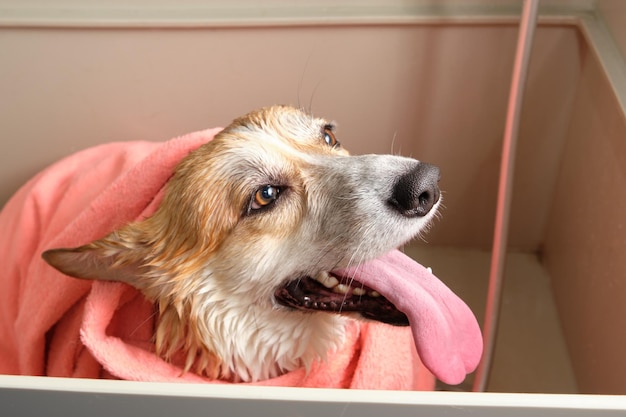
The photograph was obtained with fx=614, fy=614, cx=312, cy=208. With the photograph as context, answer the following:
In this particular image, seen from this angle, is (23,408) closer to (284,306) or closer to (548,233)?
(284,306)

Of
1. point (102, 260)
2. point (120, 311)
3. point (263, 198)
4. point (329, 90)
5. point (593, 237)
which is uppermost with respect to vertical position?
point (329, 90)

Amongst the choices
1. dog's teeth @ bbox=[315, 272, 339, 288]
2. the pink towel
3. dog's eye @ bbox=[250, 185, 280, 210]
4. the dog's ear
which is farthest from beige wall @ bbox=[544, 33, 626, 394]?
the dog's ear

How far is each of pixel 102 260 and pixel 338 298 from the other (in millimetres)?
430

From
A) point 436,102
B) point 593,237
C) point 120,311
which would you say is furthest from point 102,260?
A: point 593,237

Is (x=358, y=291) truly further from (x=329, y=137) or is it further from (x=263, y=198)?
(x=329, y=137)

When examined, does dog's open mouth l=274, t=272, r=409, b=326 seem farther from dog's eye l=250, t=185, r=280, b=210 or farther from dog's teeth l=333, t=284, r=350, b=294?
dog's eye l=250, t=185, r=280, b=210

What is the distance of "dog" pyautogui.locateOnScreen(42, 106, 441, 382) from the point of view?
3.47 ft

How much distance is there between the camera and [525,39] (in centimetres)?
141

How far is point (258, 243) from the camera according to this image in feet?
3.52

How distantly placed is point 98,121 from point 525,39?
1165 mm

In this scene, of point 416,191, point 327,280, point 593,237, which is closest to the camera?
point 416,191

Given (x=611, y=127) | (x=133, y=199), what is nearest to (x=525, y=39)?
(x=611, y=127)

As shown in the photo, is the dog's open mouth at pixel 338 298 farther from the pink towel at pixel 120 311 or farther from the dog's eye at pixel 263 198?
the dog's eye at pixel 263 198

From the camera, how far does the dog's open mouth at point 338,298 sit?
110 centimetres
